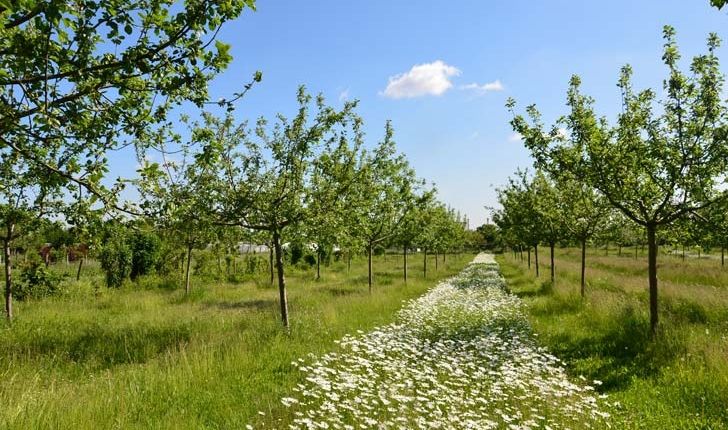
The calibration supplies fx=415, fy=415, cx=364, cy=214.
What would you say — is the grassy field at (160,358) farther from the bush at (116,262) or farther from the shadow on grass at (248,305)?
the bush at (116,262)

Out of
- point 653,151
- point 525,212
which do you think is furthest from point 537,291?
point 653,151

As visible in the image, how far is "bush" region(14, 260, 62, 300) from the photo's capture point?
1773 cm

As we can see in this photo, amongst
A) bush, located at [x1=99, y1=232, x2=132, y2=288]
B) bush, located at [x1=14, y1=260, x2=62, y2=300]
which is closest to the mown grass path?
bush, located at [x1=14, y1=260, x2=62, y2=300]

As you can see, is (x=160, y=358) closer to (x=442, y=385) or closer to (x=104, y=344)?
(x=104, y=344)

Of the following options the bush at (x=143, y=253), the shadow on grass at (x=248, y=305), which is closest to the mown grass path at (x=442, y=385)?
the shadow on grass at (x=248, y=305)

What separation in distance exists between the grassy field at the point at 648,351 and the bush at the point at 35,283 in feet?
65.0

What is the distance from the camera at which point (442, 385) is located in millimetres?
6727

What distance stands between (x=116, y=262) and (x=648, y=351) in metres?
24.2

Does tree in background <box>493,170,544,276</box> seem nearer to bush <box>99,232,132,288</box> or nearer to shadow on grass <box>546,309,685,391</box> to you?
shadow on grass <box>546,309,685,391</box>

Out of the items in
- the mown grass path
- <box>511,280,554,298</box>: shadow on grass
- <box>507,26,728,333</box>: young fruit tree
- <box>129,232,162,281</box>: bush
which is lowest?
<box>511,280,554,298</box>: shadow on grass

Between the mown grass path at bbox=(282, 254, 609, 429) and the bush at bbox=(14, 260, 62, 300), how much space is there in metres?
15.8

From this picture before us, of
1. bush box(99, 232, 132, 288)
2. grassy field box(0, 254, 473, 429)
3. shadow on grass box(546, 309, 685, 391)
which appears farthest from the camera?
bush box(99, 232, 132, 288)

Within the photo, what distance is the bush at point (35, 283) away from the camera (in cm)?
1773

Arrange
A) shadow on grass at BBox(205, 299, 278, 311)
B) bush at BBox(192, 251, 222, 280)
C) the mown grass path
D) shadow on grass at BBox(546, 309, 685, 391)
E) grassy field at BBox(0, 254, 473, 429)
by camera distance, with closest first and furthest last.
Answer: grassy field at BBox(0, 254, 473, 429) → the mown grass path → shadow on grass at BBox(546, 309, 685, 391) → shadow on grass at BBox(205, 299, 278, 311) → bush at BBox(192, 251, 222, 280)
